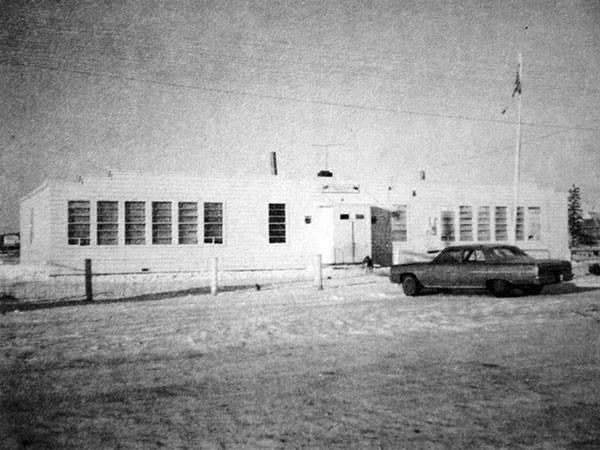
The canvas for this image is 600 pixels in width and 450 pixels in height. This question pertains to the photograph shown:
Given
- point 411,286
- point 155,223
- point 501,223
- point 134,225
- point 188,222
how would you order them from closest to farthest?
1. point 411,286
2. point 134,225
3. point 155,223
4. point 188,222
5. point 501,223

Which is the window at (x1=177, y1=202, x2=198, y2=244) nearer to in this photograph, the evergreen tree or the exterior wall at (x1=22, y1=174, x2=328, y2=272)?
the exterior wall at (x1=22, y1=174, x2=328, y2=272)

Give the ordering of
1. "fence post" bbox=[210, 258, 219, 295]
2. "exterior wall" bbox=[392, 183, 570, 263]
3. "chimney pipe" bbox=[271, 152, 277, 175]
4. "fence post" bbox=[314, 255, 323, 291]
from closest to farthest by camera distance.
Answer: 1. "fence post" bbox=[210, 258, 219, 295]
2. "fence post" bbox=[314, 255, 323, 291]
3. "exterior wall" bbox=[392, 183, 570, 263]
4. "chimney pipe" bbox=[271, 152, 277, 175]

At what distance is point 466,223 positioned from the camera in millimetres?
25328

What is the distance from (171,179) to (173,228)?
6.62 ft

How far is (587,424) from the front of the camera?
391cm

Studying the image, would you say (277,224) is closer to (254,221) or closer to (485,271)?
(254,221)

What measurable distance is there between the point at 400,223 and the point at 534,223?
25.2 ft

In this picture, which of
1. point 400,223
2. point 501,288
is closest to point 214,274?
point 501,288

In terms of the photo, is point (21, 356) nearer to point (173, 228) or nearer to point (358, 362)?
point (358, 362)

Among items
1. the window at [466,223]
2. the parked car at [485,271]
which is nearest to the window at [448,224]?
the window at [466,223]

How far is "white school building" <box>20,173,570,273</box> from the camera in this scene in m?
20.0

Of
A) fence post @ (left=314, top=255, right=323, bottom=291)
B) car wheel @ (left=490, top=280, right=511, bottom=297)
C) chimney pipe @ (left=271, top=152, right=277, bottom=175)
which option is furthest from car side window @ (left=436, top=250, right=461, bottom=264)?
chimney pipe @ (left=271, top=152, right=277, bottom=175)

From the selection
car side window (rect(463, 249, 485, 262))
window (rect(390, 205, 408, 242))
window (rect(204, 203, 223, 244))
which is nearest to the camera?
car side window (rect(463, 249, 485, 262))

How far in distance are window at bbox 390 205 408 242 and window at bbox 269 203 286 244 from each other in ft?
17.6
